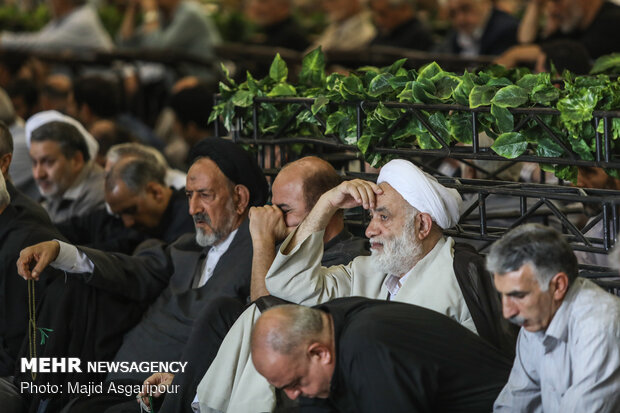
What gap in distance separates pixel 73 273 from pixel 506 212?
2058mm

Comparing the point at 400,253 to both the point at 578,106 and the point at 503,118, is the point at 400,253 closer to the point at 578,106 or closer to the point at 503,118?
the point at 503,118

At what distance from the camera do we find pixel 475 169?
17.7 feet

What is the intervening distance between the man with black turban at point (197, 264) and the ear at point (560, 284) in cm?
184

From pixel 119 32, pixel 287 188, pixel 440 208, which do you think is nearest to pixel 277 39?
pixel 119 32

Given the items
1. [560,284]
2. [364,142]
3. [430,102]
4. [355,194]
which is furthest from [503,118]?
[560,284]

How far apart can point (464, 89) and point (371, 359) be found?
1.27m

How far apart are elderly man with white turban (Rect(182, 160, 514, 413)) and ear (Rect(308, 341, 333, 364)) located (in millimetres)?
610

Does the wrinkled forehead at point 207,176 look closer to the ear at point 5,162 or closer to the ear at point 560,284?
the ear at point 5,162

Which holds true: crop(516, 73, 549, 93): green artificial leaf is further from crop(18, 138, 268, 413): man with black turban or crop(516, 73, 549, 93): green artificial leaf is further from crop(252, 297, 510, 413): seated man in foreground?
crop(18, 138, 268, 413): man with black turban

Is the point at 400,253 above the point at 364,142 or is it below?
below

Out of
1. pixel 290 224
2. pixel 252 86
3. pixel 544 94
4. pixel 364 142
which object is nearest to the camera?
pixel 544 94

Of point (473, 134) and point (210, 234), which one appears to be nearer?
point (473, 134)

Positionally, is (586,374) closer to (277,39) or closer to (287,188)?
(287,188)

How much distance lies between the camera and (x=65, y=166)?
20.5 feet
